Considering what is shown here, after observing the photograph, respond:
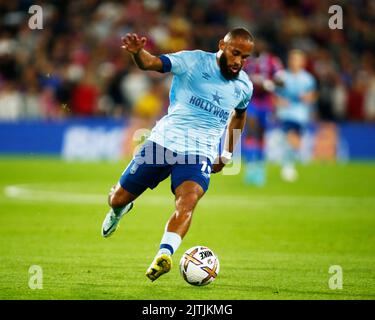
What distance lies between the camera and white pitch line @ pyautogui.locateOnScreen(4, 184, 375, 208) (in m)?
16.3

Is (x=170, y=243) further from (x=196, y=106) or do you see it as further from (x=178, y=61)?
(x=178, y=61)

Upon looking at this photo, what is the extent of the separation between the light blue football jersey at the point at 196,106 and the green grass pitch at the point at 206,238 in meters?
1.35

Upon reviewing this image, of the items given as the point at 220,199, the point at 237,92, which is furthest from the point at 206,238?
the point at 220,199

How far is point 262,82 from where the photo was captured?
18.4 m

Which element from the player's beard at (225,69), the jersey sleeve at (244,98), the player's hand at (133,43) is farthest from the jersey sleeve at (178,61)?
the jersey sleeve at (244,98)

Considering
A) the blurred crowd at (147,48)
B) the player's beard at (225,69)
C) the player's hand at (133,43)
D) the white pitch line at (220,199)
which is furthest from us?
the blurred crowd at (147,48)

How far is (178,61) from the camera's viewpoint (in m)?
8.85

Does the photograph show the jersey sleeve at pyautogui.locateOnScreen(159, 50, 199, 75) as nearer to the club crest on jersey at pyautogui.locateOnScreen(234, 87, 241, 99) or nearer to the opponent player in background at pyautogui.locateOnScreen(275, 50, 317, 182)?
the club crest on jersey at pyautogui.locateOnScreen(234, 87, 241, 99)

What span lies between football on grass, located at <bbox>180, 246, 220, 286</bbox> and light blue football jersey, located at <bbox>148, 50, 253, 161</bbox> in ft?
3.57

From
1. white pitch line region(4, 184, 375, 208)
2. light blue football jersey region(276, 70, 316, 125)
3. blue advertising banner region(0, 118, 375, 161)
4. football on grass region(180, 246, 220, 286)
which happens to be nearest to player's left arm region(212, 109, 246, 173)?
football on grass region(180, 246, 220, 286)

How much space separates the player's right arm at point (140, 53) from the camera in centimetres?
816

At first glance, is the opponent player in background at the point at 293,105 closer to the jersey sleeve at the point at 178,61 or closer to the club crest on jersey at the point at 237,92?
the club crest on jersey at the point at 237,92
